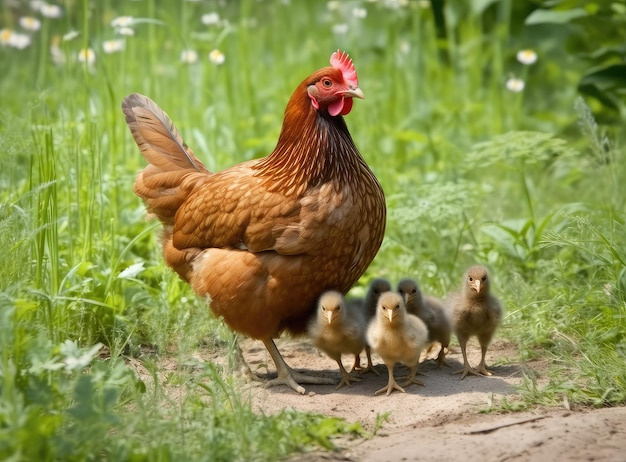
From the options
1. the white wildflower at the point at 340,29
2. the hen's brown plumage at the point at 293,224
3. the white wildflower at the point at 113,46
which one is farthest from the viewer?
the white wildflower at the point at 340,29

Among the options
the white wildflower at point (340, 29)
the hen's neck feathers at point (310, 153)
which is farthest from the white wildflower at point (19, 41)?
the hen's neck feathers at point (310, 153)

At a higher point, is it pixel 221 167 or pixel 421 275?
pixel 221 167

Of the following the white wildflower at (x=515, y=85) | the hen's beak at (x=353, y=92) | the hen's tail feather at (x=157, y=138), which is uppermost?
the white wildflower at (x=515, y=85)

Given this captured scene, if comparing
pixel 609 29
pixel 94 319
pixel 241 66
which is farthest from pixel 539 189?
pixel 94 319

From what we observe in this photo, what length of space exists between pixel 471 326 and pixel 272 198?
1224 millimetres

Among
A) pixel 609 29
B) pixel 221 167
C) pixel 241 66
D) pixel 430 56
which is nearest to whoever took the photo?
pixel 221 167

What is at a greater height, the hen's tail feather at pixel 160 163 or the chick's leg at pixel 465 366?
the hen's tail feather at pixel 160 163

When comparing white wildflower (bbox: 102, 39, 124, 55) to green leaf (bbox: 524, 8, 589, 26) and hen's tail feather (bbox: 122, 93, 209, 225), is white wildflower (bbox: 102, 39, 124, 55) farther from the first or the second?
green leaf (bbox: 524, 8, 589, 26)

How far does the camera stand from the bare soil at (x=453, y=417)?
3.65m

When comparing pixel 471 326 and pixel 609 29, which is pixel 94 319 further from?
pixel 609 29

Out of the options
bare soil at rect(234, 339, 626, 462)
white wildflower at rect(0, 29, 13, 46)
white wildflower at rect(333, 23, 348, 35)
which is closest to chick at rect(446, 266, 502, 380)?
bare soil at rect(234, 339, 626, 462)

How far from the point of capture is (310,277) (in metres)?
4.56

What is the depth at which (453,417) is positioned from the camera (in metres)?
4.17

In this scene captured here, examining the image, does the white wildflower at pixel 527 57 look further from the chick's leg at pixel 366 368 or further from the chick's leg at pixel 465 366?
the chick's leg at pixel 366 368
